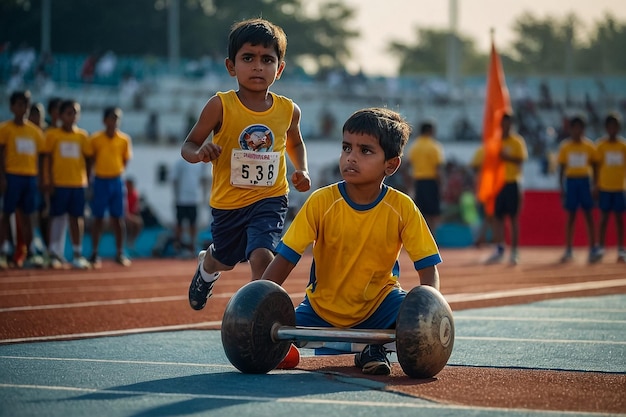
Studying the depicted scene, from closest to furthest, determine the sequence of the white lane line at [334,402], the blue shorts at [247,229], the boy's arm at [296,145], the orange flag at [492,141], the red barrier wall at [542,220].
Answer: the white lane line at [334,402]
the blue shorts at [247,229]
the boy's arm at [296,145]
the orange flag at [492,141]
the red barrier wall at [542,220]

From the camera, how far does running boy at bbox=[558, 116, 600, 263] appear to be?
1664cm

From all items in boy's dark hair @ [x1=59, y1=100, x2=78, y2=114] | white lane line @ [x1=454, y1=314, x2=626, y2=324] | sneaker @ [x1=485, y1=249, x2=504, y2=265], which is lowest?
sneaker @ [x1=485, y1=249, x2=504, y2=265]

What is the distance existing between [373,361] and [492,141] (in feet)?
44.5

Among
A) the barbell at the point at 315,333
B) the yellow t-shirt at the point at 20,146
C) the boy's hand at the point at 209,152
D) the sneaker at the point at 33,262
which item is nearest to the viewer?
the barbell at the point at 315,333

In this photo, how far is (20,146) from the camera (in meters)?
14.3

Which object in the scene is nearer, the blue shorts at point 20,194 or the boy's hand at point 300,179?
the boy's hand at point 300,179

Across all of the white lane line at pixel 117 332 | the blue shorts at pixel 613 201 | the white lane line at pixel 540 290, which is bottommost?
the white lane line at pixel 540 290

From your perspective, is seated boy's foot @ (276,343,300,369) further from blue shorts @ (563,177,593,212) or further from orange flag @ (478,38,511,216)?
blue shorts @ (563,177,593,212)

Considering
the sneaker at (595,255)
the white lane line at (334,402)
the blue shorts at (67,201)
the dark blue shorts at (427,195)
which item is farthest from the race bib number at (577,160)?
the white lane line at (334,402)

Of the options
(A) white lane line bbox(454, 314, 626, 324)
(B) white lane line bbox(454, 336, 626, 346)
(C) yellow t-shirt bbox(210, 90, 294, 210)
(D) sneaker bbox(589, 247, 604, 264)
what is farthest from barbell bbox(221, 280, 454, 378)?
(D) sneaker bbox(589, 247, 604, 264)

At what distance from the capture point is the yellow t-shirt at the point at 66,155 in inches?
582

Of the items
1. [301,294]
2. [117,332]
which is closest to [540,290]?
[301,294]

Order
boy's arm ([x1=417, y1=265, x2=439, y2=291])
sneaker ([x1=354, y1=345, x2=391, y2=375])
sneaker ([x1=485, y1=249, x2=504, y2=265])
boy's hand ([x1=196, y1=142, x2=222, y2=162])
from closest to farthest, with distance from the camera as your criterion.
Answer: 1. sneaker ([x1=354, y1=345, x2=391, y2=375])
2. boy's arm ([x1=417, y1=265, x2=439, y2=291])
3. boy's hand ([x1=196, y1=142, x2=222, y2=162])
4. sneaker ([x1=485, y1=249, x2=504, y2=265])

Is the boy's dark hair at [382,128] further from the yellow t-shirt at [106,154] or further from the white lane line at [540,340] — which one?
the yellow t-shirt at [106,154]
